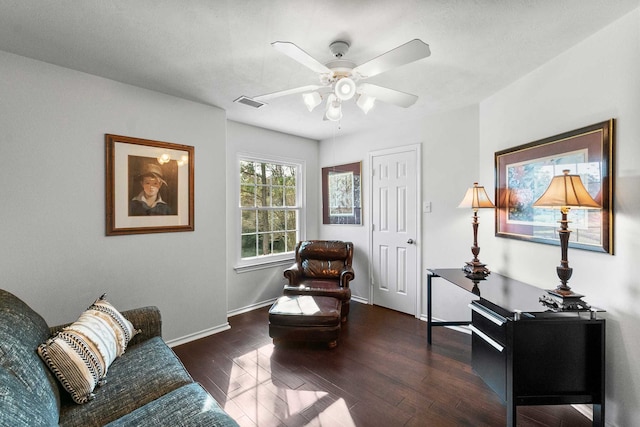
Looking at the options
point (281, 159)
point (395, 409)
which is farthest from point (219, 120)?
point (395, 409)

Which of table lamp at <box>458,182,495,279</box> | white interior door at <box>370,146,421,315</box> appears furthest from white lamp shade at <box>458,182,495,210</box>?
white interior door at <box>370,146,421,315</box>

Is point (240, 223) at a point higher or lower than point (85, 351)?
higher

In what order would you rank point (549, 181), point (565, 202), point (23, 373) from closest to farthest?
point (23, 373)
point (565, 202)
point (549, 181)

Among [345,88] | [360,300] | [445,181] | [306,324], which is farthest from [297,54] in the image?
[360,300]

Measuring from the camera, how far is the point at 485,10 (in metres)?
1.56

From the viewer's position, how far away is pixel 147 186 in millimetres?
2619

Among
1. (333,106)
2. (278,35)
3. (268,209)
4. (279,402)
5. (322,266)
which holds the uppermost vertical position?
(278,35)

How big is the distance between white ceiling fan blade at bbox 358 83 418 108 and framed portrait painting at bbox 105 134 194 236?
194cm

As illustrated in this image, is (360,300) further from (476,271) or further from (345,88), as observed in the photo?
(345,88)

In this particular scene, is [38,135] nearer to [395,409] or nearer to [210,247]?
[210,247]

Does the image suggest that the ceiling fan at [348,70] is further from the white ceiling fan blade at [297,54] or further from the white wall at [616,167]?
the white wall at [616,167]

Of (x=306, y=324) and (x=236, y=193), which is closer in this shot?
(x=306, y=324)

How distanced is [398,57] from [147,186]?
2382mm

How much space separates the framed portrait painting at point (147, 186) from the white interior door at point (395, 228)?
2.38 m
